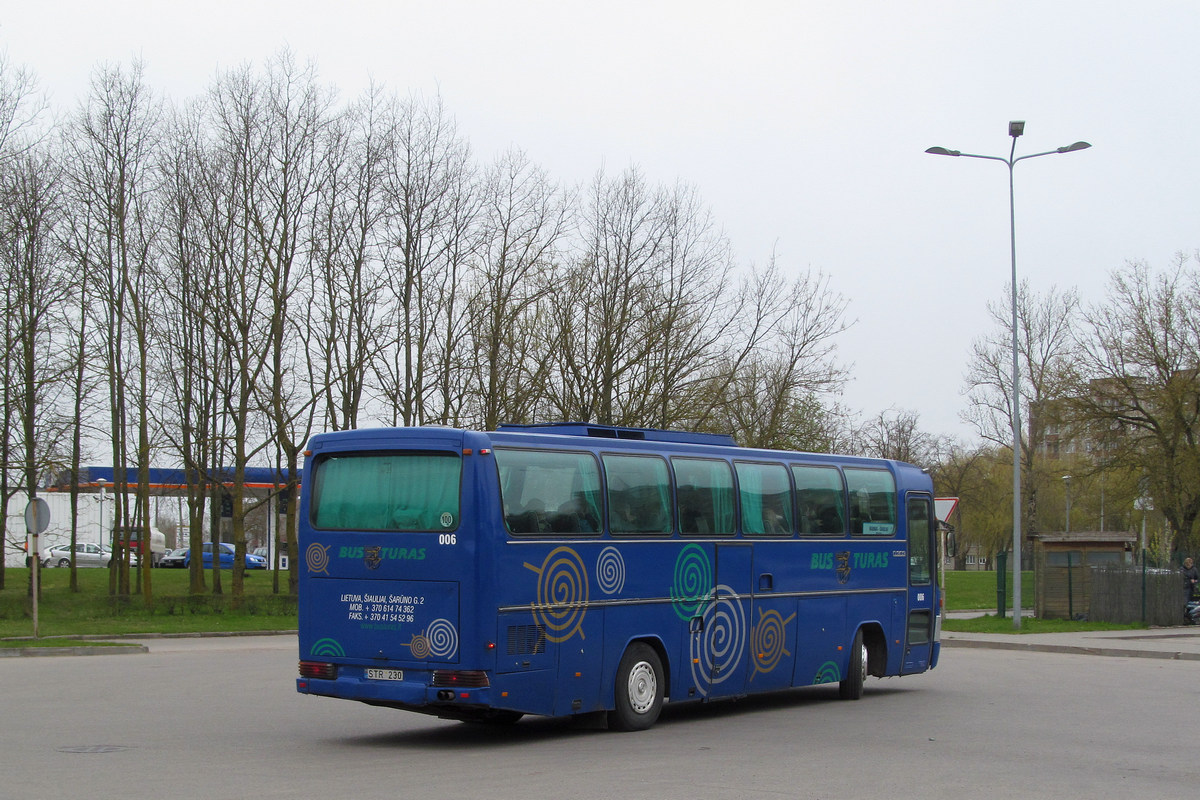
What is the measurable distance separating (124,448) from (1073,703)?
2945 cm

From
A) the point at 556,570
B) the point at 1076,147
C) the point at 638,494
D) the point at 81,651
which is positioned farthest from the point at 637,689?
the point at 1076,147

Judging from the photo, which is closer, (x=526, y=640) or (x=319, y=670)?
(x=526, y=640)

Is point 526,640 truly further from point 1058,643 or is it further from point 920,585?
point 1058,643

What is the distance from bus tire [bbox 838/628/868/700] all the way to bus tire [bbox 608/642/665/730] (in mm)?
4129

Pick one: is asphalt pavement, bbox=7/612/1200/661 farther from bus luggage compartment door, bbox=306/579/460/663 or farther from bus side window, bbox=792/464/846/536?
bus luggage compartment door, bbox=306/579/460/663

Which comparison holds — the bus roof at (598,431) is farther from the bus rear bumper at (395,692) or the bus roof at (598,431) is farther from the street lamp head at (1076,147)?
the street lamp head at (1076,147)

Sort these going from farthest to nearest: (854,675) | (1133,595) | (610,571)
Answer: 1. (1133,595)
2. (854,675)
3. (610,571)

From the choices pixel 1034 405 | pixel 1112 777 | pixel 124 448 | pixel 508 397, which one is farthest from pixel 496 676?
pixel 1034 405

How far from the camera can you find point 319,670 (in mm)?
12625

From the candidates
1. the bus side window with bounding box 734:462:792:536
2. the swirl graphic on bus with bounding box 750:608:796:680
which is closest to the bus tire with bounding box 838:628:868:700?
the swirl graphic on bus with bounding box 750:608:796:680

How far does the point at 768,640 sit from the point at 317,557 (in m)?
5.75

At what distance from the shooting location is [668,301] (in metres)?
39.1

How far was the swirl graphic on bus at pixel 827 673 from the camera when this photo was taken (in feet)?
54.0

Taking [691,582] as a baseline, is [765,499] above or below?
above
